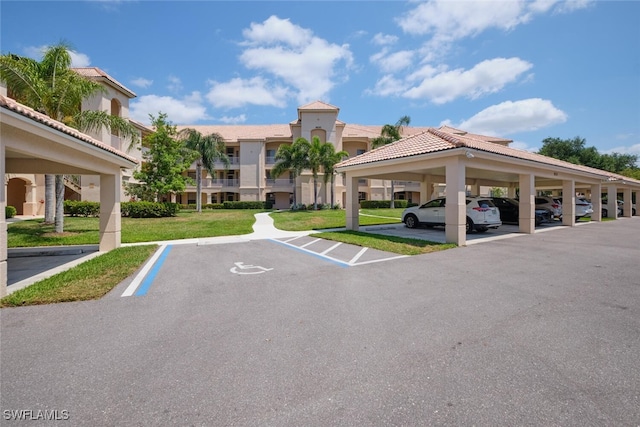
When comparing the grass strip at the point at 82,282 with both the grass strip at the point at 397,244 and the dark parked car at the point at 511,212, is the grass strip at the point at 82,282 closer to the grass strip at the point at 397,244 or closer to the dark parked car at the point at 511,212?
the grass strip at the point at 397,244

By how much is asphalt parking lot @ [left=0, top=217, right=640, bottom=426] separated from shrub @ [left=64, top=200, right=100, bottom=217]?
21388mm

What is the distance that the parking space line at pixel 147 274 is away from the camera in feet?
19.4

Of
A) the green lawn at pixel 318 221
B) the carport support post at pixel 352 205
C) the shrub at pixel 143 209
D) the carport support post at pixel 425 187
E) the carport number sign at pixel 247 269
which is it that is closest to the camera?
the carport number sign at pixel 247 269

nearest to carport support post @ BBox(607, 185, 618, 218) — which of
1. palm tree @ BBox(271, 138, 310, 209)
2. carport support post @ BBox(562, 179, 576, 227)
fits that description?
carport support post @ BBox(562, 179, 576, 227)

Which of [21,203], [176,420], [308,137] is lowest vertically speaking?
[176,420]

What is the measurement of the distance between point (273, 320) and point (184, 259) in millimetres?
5792

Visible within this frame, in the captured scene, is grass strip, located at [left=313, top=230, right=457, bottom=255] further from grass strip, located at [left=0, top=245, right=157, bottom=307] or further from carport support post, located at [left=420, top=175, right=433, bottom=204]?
carport support post, located at [left=420, top=175, right=433, bottom=204]

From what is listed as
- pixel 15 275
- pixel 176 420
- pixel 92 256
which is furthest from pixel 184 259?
pixel 176 420

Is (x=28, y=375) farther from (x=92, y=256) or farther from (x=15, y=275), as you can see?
(x=92, y=256)

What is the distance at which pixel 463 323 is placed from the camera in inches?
165

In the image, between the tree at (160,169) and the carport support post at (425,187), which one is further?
the tree at (160,169)

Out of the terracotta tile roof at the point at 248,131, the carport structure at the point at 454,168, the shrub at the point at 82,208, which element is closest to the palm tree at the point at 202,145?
the shrub at the point at 82,208

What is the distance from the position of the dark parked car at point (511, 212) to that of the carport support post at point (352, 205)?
935 cm

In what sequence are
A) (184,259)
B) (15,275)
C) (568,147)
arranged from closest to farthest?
(15,275)
(184,259)
(568,147)
